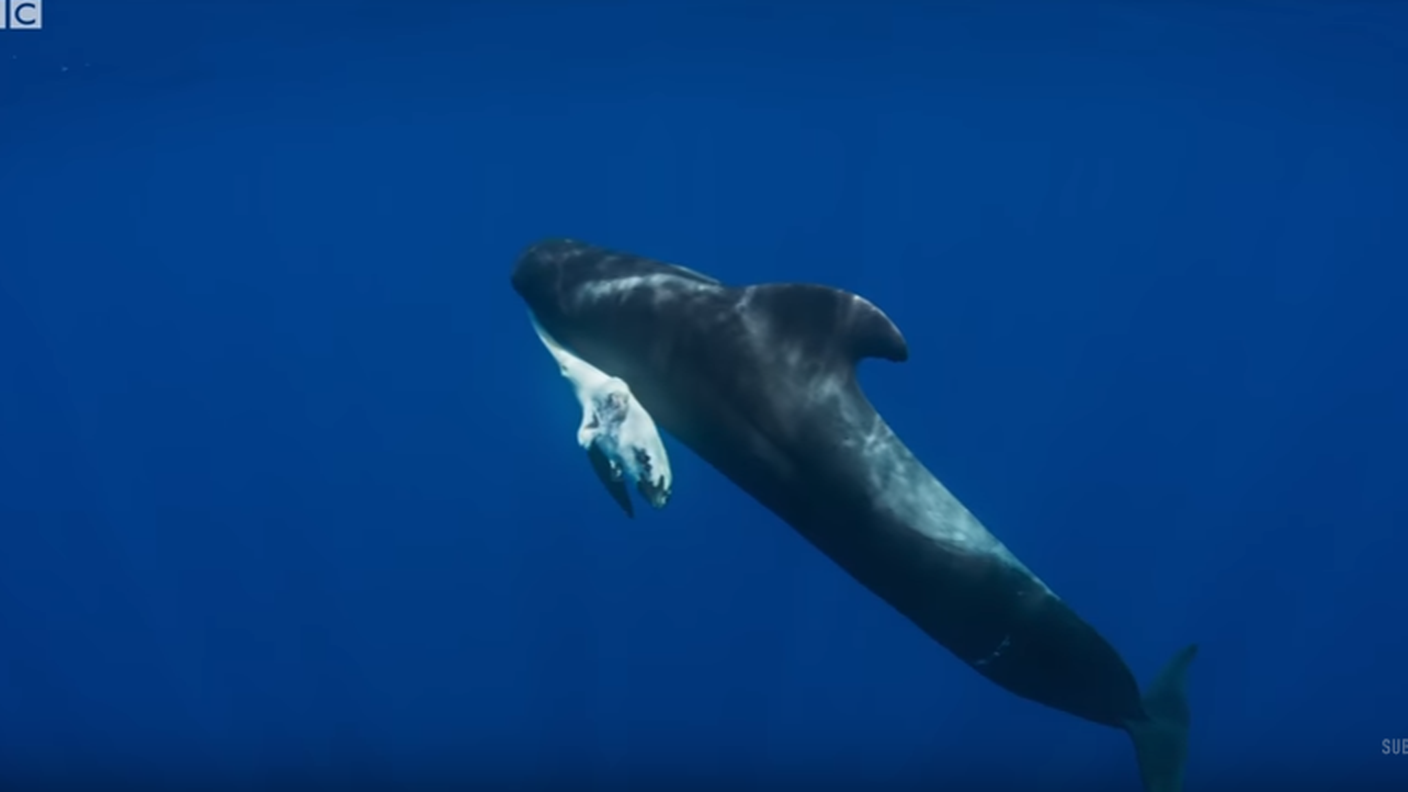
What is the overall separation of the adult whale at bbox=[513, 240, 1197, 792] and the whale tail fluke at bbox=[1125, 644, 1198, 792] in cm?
12

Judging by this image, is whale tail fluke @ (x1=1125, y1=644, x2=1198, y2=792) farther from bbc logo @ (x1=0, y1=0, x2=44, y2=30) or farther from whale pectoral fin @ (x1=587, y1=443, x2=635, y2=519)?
bbc logo @ (x1=0, y1=0, x2=44, y2=30)

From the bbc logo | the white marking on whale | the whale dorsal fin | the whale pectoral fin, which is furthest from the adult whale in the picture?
the bbc logo

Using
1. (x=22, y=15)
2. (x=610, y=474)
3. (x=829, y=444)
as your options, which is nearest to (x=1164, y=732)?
(x=829, y=444)

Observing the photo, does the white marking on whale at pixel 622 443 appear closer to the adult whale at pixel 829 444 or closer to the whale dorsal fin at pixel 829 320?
the adult whale at pixel 829 444

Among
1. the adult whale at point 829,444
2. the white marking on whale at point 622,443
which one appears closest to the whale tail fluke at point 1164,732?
the adult whale at point 829,444

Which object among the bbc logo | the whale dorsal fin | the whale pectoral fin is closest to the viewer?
the whale dorsal fin

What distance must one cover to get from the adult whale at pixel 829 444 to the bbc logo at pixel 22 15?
48.9 ft

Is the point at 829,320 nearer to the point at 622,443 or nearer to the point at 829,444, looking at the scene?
the point at 829,444

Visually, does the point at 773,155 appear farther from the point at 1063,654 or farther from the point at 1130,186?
the point at 1063,654

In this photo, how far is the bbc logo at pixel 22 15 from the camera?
18.5 metres

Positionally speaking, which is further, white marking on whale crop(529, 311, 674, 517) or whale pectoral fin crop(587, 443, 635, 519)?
whale pectoral fin crop(587, 443, 635, 519)

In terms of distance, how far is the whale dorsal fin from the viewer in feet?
24.9

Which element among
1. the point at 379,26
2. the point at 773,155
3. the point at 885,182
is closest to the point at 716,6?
the point at 379,26

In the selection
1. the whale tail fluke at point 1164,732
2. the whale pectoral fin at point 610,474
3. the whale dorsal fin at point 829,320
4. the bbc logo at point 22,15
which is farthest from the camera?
the bbc logo at point 22,15
